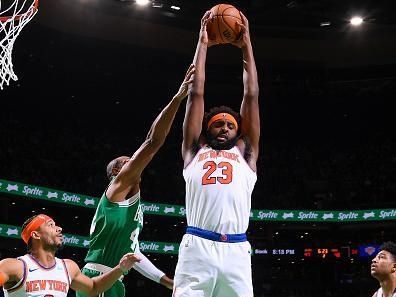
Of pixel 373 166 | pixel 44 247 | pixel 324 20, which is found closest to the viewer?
pixel 44 247

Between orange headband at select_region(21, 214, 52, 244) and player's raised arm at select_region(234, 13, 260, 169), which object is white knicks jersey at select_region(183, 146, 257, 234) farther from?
orange headband at select_region(21, 214, 52, 244)

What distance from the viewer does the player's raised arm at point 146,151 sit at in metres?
4.11

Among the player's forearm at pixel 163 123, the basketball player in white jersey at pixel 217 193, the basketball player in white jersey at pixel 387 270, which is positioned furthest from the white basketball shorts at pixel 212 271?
the basketball player in white jersey at pixel 387 270

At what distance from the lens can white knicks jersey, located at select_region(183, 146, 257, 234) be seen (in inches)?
147

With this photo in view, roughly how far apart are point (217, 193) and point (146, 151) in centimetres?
90

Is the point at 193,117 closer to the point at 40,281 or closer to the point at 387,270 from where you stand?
the point at 40,281

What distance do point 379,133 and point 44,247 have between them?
21.7m

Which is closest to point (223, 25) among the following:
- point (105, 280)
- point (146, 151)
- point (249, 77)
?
point (249, 77)

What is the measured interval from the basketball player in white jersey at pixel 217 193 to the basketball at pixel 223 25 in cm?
14

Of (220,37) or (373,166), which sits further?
(373,166)

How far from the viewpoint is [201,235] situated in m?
3.71

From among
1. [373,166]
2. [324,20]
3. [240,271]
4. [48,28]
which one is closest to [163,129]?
[240,271]

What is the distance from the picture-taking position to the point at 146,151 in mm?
4480

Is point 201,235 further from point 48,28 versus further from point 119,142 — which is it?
point 119,142
